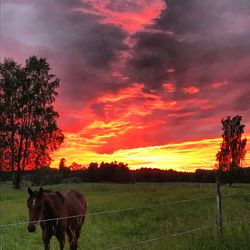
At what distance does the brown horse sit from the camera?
10.1 meters

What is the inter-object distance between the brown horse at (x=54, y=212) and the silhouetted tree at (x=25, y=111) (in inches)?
1726

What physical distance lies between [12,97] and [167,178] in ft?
151

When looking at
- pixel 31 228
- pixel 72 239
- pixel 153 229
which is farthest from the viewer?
pixel 153 229

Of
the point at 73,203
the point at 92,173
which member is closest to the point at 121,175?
the point at 92,173

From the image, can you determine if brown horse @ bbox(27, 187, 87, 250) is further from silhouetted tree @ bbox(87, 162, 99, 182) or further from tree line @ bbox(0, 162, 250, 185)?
silhouetted tree @ bbox(87, 162, 99, 182)

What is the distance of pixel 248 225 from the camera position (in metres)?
11.3

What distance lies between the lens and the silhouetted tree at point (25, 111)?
2249 inches

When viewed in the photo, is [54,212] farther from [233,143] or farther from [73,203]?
[233,143]

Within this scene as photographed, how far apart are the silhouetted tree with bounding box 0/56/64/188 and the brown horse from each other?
43841 mm

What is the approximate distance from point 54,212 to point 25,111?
158 feet

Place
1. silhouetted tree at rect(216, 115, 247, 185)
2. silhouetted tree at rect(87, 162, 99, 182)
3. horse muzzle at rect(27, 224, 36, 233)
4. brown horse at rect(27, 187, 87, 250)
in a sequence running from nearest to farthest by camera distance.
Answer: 1. horse muzzle at rect(27, 224, 36, 233)
2. brown horse at rect(27, 187, 87, 250)
3. silhouetted tree at rect(216, 115, 247, 185)
4. silhouetted tree at rect(87, 162, 99, 182)

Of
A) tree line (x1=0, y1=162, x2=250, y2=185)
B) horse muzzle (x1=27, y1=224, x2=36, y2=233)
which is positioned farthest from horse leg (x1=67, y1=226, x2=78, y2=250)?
tree line (x1=0, y1=162, x2=250, y2=185)

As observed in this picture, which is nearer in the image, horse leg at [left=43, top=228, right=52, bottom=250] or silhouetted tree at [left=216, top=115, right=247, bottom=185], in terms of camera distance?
horse leg at [left=43, top=228, right=52, bottom=250]

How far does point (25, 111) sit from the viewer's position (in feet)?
191
